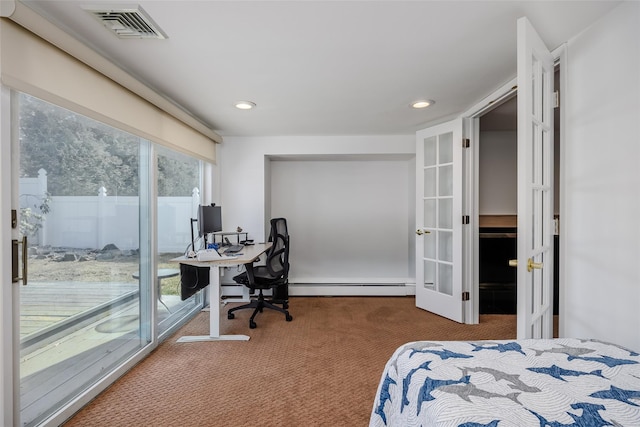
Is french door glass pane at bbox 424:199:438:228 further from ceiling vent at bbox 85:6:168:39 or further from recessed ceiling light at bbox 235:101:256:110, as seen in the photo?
ceiling vent at bbox 85:6:168:39

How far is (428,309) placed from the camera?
11.1 feet

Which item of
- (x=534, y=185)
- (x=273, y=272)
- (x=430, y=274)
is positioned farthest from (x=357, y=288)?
(x=534, y=185)

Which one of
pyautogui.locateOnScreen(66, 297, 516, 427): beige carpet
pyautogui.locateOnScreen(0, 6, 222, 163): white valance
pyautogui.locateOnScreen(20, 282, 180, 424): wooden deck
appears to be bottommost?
pyautogui.locateOnScreen(66, 297, 516, 427): beige carpet

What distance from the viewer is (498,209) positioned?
12.2ft

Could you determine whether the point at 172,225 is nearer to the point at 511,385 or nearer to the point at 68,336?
the point at 68,336

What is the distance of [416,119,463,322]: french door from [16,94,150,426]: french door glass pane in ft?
9.79

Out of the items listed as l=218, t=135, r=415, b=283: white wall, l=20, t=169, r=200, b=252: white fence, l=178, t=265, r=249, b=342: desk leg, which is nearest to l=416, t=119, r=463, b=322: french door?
l=218, t=135, r=415, b=283: white wall

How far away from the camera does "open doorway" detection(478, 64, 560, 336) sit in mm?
3258

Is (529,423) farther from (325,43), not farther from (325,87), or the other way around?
(325,87)

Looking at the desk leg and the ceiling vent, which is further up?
the ceiling vent

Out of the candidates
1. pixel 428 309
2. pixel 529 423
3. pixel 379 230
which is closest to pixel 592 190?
pixel 529 423

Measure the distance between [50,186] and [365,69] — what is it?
209 cm

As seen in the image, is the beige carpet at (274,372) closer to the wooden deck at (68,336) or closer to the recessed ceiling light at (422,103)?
the wooden deck at (68,336)

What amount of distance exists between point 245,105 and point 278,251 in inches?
60.8
